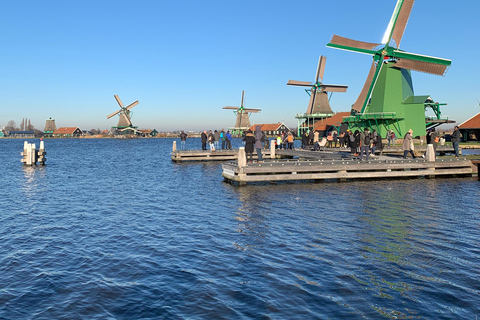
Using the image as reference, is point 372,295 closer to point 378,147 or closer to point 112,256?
point 112,256

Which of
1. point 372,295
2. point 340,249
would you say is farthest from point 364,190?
point 372,295

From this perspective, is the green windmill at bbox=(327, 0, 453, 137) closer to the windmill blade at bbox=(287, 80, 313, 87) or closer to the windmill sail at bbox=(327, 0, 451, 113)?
the windmill sail at bbox=(327, 0, 451, 113)

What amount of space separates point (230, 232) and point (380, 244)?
4478mm

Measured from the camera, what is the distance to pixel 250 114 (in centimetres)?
14662

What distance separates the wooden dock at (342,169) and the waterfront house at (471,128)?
129 ft

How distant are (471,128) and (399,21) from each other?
71.8 ft

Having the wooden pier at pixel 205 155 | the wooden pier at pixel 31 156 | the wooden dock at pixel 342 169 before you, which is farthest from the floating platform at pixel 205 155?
Result: the wooden dock at pixel 342 169

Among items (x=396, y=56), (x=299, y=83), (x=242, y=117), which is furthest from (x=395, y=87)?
(x=242, y=117)

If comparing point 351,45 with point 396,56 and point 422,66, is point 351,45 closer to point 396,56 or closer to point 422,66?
point 396,56

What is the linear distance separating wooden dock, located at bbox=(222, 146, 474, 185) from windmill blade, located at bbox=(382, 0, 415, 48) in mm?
28208

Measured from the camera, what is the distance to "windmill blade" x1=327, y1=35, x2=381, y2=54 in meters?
51.4

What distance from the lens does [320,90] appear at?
3669 inches

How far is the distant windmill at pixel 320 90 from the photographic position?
9094cm

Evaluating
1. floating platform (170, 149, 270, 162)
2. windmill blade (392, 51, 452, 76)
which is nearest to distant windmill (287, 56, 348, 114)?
windmill blade (392, 51, 452, 76)
